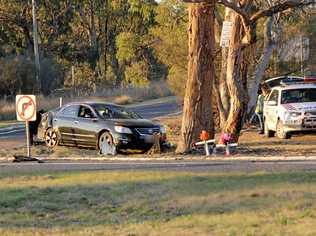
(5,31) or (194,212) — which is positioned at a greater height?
(5,31)

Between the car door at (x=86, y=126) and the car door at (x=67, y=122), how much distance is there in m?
0.20

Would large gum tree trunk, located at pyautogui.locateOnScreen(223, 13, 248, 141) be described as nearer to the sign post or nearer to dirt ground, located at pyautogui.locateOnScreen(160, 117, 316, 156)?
dirt ground, located at pyautogui.locateOnScreen(160, 117, 316, 156)

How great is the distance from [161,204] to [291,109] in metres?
13.6

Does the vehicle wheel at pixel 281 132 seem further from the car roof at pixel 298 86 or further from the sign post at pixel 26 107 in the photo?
the sign post at pixel 26 107

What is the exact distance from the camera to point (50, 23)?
229 feet

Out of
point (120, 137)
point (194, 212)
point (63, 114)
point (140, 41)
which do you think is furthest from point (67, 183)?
point (140, 41)

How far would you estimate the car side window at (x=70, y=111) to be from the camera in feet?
73.8

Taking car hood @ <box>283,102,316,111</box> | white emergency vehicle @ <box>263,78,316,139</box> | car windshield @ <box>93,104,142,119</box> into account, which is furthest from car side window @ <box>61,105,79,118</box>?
car hood @ <box>283,102,316,111</box>

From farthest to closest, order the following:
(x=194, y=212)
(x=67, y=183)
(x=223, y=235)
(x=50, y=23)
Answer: (x=50, y=23) < (x=67, y=183) < (x=194, y=212) < (x=223, y=235)

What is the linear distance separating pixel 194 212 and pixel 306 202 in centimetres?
143

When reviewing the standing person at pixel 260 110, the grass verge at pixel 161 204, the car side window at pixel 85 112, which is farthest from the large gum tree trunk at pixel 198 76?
the standing person at pixel 260 110

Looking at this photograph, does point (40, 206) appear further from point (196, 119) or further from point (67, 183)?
point (196, 119)

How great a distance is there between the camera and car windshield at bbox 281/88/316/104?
23.8 meters

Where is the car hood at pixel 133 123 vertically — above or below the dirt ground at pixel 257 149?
above
